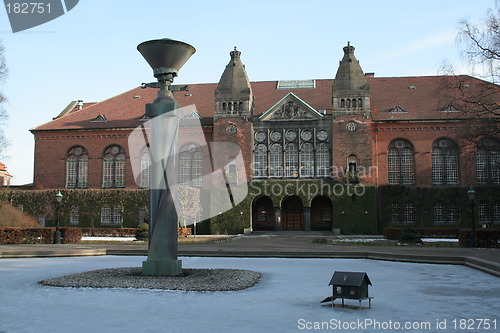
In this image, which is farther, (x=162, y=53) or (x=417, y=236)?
(x=417, y=236)

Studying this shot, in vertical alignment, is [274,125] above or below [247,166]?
above

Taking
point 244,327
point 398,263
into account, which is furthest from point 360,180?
point 244,327

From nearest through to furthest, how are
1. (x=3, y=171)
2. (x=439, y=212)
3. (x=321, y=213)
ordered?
1. (x=439, y=212)
2. (x=321, y=213)
3. (x=3, y=171)

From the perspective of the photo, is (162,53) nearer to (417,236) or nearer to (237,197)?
(417,236)

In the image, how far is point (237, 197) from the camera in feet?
146

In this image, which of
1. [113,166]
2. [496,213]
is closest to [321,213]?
[496,213]

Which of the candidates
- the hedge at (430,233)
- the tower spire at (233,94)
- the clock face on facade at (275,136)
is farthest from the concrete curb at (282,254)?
the tower spire at (233,94)

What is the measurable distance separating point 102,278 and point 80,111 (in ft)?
142

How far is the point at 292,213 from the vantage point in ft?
156

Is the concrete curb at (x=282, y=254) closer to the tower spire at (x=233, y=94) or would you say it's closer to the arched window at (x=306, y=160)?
the arched window at (x=306, y=160)

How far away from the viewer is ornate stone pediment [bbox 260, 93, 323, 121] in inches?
1786

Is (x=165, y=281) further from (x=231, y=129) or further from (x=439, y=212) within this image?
(x=439, y=212)

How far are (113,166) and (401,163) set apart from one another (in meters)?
27.4

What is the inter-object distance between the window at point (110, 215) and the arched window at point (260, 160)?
1351 cm
